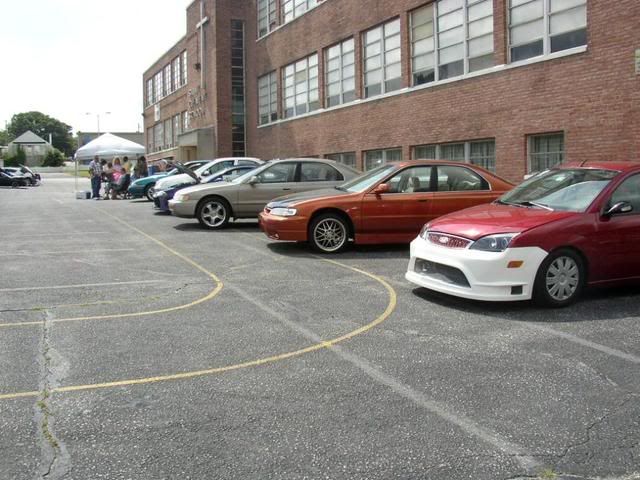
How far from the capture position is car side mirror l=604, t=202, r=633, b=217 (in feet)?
23.2

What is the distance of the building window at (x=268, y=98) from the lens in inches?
1252

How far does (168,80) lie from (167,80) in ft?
1.36

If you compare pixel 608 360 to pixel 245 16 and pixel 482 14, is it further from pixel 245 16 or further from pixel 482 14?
pixel 245 16

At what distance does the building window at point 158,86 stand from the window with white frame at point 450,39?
120 ft

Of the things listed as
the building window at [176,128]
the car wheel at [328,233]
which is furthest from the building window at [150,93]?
the car wheel at [328,233]

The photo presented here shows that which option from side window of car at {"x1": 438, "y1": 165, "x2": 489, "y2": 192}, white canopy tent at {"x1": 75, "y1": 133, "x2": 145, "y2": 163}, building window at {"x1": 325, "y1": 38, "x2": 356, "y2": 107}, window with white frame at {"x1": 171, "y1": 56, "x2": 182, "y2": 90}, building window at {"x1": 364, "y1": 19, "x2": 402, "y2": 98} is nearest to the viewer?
side window of car at {"x1": 438, "y1": 165, "x2": 489, "y2": 192}

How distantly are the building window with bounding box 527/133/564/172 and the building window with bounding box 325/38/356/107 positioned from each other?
9.31m

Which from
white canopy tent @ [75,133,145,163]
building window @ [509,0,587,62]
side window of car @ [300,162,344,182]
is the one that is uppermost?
building window @ [509,0,587,62]

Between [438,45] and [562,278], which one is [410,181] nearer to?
[562,278]

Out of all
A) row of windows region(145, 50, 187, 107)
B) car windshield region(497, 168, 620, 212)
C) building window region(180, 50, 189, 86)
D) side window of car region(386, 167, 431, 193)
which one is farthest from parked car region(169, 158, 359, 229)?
row of windows region(145, 50, 187, 107)

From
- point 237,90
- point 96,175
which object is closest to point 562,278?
point 96,175

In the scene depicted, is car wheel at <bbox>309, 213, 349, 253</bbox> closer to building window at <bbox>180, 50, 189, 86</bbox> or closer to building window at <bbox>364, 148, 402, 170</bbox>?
building window at <bbox>364, 148, 402, 170</bbox>

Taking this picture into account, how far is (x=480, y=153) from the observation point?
17969 millimetres

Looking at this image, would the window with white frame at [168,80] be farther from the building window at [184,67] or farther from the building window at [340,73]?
the building window at [340,73]
